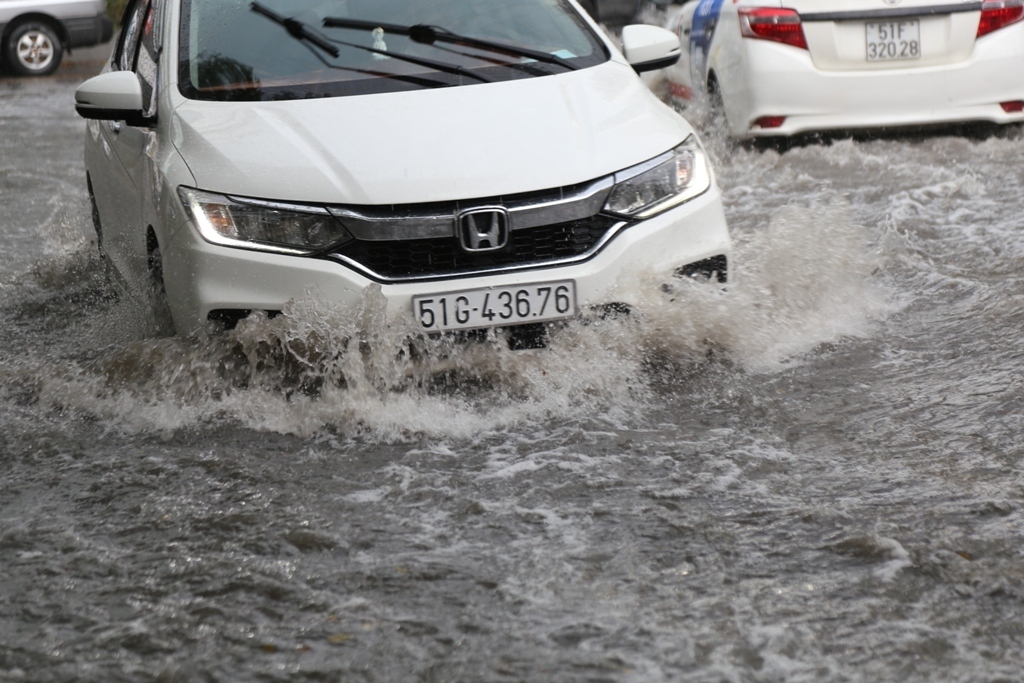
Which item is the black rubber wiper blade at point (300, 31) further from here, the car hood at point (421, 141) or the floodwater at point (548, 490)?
the floodwater at point (548, 490)

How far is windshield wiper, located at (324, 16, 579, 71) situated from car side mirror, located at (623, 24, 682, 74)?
18.5 inches

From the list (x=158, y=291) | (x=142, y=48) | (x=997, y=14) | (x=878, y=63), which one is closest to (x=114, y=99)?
(x=158, y=291)

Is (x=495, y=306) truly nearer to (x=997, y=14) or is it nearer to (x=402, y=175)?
(x=402, y=175)

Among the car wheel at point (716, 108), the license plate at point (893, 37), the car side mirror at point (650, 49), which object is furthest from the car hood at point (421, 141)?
the car wheel at point (716, 108)

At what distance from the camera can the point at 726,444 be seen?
4.30 metres

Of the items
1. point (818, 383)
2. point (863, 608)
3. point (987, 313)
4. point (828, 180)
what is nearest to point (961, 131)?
point (828, 180)

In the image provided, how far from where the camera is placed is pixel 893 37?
8461 millimetres

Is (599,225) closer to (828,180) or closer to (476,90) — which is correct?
(476,90)

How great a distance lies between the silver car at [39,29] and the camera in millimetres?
19531

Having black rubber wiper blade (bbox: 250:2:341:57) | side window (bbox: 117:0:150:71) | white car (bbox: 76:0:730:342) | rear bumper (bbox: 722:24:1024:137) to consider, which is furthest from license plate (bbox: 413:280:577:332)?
rear bumper (bbox: 722:24:1024:137)

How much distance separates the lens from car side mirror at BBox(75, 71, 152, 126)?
515 centimetres

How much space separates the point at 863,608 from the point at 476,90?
260cm

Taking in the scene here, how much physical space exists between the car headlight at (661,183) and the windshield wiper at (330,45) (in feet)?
2.37

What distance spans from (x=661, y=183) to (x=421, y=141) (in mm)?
830
